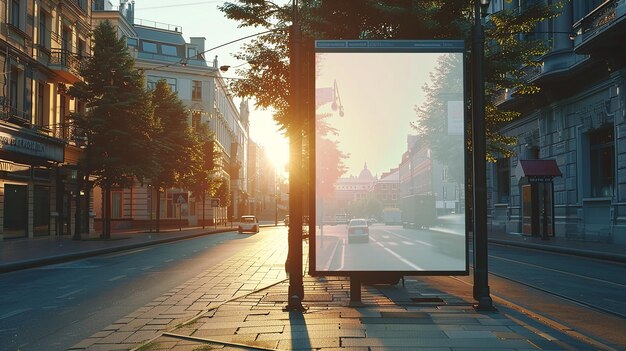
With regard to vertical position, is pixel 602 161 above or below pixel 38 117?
below

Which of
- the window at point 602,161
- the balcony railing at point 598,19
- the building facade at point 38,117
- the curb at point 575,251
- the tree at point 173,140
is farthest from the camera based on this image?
the tree at point 173,140

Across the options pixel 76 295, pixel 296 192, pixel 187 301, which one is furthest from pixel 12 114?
pixel 296 192

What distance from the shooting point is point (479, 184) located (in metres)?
8.00

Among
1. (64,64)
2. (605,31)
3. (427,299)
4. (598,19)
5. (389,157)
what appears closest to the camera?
(389,157)

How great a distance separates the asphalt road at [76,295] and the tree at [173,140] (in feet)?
68.3

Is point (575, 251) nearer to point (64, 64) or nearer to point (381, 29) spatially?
point (381, 29)

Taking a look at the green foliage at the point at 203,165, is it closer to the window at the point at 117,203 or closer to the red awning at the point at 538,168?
the window at the point at 117,203

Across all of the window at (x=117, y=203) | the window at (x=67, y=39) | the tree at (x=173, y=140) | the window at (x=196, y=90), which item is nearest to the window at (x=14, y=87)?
the window at (x=67, y=39)

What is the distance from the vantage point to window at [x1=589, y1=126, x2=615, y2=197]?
2430 centimetres

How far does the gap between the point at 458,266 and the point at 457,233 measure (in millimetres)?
452

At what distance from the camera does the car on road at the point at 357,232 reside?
8328 millimetres

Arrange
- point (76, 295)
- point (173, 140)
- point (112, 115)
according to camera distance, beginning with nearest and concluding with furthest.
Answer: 1. point (76, 295)
2. point (112, 115)
3. point (173, 140)

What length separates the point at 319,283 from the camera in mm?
11820

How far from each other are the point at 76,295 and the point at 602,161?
73.3ft
